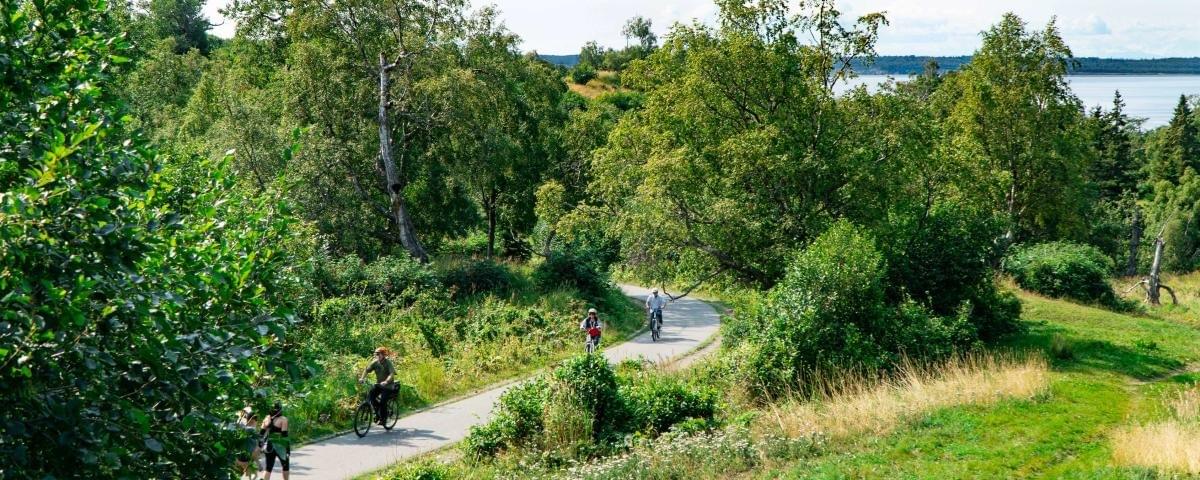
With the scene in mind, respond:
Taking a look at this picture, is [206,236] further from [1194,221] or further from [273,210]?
[1194,221]

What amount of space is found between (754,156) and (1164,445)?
12.6 metres

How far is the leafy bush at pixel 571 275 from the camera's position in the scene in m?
30.8

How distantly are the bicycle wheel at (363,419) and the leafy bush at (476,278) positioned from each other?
Answer: 40.2 ft

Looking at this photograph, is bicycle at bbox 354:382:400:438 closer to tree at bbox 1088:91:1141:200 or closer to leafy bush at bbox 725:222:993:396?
leafy bush at bbox 725:222:993:396

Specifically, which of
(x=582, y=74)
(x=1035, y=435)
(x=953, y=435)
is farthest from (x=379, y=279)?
(x=582, y=74)

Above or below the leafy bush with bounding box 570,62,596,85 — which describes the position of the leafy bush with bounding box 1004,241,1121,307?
below

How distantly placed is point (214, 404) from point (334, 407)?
1087 centimetres

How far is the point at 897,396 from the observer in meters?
14.9

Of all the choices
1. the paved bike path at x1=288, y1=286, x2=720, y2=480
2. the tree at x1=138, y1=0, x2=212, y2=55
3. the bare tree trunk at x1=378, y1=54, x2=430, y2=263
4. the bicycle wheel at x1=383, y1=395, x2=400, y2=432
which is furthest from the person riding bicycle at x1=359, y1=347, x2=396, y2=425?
the tree at x1=138, y1=0, x2=212, y2=55

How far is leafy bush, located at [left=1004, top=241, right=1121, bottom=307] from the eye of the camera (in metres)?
30.9

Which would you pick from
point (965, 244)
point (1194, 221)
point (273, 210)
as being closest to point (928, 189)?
point (965, 244)

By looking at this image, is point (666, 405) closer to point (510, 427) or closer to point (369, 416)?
point (510, 427)

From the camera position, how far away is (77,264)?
173 inches

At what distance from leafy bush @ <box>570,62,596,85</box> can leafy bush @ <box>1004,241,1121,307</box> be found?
6820cm
